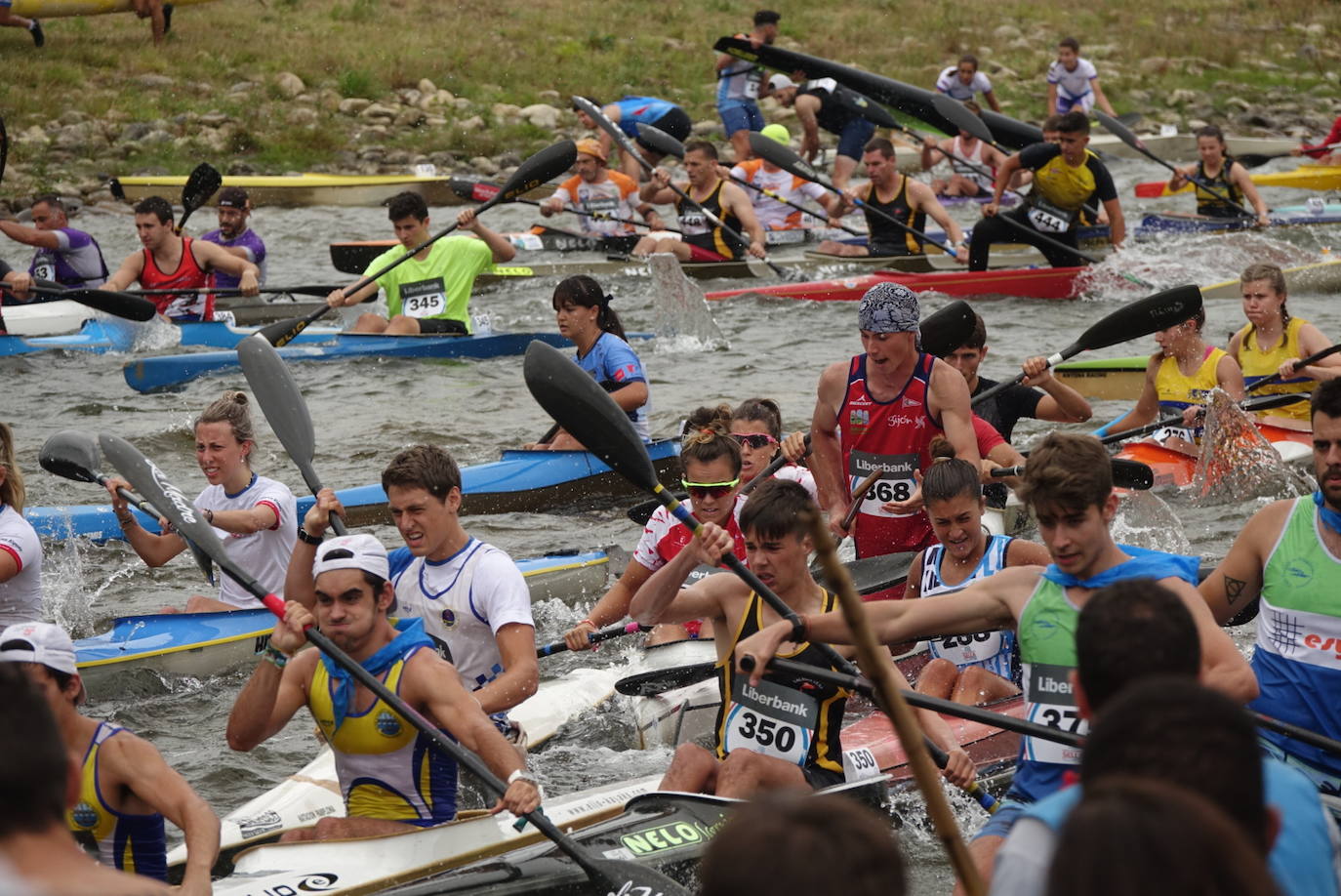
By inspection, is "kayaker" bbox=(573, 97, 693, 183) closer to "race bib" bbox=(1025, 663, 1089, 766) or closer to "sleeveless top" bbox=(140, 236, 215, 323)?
"sleeveless top" bbox=(140, 236, 215, 323)

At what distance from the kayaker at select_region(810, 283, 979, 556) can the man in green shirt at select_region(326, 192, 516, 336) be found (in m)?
5.15

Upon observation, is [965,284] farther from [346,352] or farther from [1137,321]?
[1137,321]

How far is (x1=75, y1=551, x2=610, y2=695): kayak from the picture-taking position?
6.54 m

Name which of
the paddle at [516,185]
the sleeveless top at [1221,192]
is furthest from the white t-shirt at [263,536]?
the sleeveless top at [1221,192]

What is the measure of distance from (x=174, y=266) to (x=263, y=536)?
6.40 m

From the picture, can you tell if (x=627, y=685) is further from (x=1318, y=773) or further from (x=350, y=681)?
(x=1318, y=773)

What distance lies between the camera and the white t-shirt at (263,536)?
6508mm

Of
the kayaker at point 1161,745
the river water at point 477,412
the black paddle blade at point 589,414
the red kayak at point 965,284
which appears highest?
the kayaker at point 1161,745

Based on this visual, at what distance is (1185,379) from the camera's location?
862 cm

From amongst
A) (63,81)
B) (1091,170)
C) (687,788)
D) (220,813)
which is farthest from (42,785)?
Result: (63,81)

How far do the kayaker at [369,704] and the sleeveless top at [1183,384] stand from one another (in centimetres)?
551

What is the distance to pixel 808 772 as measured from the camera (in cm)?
448

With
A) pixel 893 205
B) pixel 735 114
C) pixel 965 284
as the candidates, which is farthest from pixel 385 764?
pixel 735 114

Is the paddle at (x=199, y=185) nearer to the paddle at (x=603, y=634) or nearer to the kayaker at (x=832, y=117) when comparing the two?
the kayaker at (x=832, y=117)
